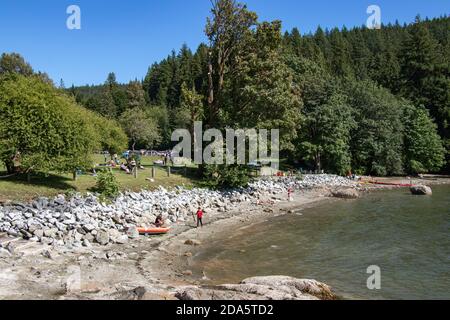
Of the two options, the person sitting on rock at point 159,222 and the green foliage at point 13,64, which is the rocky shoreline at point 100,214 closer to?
the person sitting on rock at point 159,222

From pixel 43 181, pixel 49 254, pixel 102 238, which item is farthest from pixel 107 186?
pixel 49 254

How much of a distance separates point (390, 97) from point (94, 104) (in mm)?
77483

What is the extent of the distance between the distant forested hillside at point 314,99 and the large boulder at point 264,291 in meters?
25.5

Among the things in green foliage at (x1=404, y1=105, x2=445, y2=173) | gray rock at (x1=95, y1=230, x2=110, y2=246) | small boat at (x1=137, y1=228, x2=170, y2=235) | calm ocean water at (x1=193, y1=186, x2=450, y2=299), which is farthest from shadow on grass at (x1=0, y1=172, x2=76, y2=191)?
green foliage at (x1=404, y1=105, x2=445, y2=173)

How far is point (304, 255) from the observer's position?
24547 millimetres

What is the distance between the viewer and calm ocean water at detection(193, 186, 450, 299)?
1962 cm

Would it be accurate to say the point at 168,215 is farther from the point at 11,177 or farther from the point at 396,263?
the point at 396,263

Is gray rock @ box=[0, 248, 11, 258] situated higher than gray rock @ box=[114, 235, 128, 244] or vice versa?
gray rock @ box=[0, 248, 11, 258]

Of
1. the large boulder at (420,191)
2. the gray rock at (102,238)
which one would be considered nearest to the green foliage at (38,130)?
the gray rock at (102,238)

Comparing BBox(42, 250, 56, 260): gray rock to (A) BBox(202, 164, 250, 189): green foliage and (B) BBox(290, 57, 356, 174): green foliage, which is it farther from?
(B) BBox(290, 57, 356, 174): green foliage

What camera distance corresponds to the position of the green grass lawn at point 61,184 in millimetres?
26597

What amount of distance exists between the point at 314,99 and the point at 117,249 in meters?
48.2

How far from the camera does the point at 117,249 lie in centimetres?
2253

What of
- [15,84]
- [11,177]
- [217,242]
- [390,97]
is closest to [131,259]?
[217,242]
